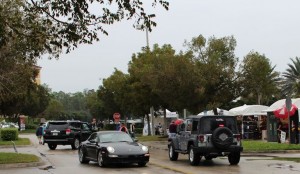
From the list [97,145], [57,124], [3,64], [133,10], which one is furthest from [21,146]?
[133,10]

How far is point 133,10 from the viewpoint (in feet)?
35.7

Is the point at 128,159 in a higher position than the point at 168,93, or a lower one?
lower

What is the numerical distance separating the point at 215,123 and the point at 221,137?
66 cm

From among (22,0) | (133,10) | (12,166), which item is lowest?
(12,166)

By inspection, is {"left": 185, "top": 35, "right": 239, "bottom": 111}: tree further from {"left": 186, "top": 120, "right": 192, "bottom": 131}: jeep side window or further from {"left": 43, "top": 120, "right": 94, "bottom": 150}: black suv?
{"left": 186, "top": 120, "right": 192, "bottom": 131}: jeep side window

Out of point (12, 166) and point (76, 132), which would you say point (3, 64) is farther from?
point (12, 166)

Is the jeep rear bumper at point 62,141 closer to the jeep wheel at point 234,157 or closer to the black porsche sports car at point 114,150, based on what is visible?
the black porsche sports car at point 114,150

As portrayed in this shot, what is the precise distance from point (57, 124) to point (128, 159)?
49.7 ft

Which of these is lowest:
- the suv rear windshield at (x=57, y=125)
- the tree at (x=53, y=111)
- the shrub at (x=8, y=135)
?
the shrub at (x=8, y=135)

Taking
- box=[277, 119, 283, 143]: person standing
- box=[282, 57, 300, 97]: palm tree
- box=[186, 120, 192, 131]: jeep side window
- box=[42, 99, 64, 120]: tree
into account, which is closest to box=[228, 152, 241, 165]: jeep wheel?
box=[186, 120, 192, 131]: jeep side window

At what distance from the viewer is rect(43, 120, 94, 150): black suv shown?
3179 cm

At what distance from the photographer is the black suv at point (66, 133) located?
31.8 meters

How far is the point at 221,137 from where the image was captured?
18969 mm

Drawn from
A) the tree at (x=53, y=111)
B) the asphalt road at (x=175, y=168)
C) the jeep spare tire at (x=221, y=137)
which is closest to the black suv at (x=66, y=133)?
the asphalt road at (x=175, y=168)
